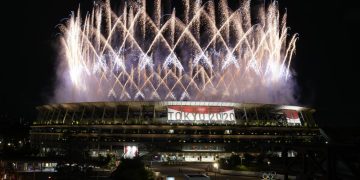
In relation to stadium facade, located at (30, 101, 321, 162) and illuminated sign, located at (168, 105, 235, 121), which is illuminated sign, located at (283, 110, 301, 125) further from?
illuminated sign, located at (168, 105, 235, 121)

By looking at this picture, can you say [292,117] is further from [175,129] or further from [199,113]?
[175,129]

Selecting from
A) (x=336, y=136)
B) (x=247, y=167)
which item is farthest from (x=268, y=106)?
(x=336, y=136)

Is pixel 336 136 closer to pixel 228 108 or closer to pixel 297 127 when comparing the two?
pixel 228 108

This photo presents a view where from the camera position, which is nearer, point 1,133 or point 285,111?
point 285,111

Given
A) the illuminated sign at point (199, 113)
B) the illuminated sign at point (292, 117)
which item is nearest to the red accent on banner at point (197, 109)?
the illuminated sign at point (199, 113)

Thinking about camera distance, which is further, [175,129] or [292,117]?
[292,117]

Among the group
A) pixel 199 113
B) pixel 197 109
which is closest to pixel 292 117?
pixel 199 113

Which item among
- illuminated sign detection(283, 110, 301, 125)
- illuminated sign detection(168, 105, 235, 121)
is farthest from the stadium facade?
illuminated sign detection(283, 110, 301, 125)
